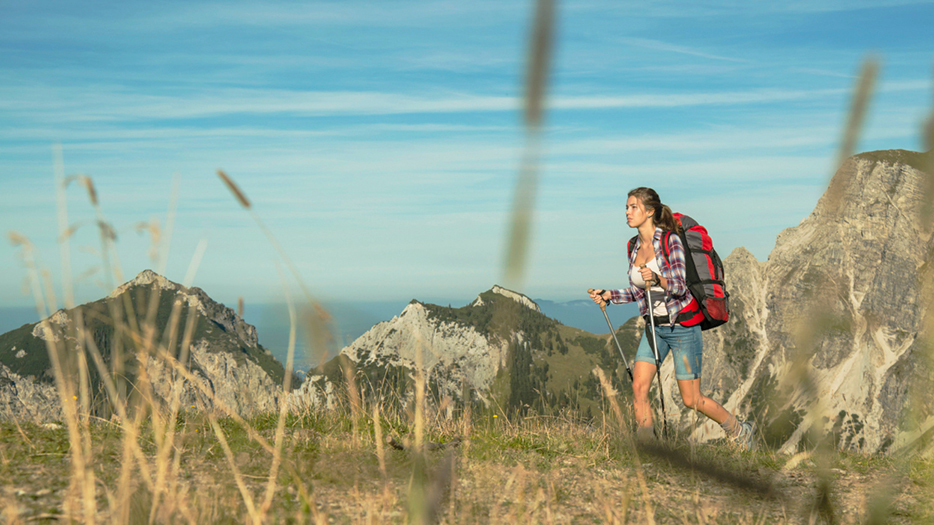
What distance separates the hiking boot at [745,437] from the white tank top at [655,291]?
1.87 metres

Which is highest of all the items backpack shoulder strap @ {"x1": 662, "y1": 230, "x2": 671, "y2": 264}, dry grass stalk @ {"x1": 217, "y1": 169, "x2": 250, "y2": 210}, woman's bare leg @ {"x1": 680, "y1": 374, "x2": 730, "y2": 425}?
backpack shoulder strap @ {"x1": 662, "y1": 230, "x2": 671, "y2": 264}

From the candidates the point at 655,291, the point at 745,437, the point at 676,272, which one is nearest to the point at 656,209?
the point at 676,272

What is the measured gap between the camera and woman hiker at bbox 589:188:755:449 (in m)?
7.27

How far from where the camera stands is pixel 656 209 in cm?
762

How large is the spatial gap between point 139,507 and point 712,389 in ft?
581

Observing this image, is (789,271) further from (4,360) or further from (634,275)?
(4,360)

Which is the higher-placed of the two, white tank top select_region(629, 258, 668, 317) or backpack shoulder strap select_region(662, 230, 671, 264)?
backpack shoulder strap select_region(662, 230, 671, 264)

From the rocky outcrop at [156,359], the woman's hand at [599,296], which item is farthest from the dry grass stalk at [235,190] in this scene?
the woman's hand at [599,296]

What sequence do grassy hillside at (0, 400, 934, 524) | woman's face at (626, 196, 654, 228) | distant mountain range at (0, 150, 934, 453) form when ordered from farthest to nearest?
woman's face at (626, 196, 654, 228) → grassy hillside at (0, 400, 934, 524) → distant mountain range at (0, 150, 934, 453)

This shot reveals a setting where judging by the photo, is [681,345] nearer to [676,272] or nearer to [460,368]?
[676,272]

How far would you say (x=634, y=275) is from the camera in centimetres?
750

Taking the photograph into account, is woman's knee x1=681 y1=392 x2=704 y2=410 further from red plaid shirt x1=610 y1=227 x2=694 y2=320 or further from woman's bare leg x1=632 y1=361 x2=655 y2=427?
red plaid shirt x1=610 y1=227 x2=694 y2=320

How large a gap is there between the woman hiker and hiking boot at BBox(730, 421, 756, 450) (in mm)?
21

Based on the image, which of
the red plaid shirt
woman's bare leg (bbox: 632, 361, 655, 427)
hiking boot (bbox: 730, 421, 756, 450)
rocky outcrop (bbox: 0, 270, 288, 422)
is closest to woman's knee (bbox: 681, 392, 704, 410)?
woman's bare leg (bbox: 632, 361, 655, 427)
